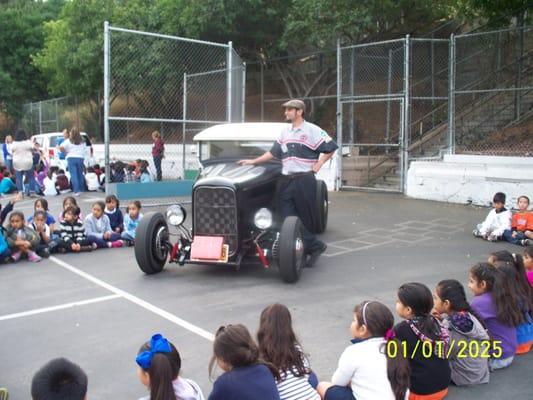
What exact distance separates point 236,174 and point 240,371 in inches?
163

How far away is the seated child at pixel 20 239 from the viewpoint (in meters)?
7.54

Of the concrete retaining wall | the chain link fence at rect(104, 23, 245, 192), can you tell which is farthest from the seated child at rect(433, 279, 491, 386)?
the chain link fence at rect(104, 23, 245, 192)

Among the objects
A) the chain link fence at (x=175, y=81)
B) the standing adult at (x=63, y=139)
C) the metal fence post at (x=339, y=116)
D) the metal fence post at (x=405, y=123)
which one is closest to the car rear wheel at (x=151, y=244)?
the chain link fence at (x=175, y=81)

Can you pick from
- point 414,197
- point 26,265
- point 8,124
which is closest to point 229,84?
Result: point 414,197

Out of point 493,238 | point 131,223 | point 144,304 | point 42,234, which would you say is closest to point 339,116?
point 493,238

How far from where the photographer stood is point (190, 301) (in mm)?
5723

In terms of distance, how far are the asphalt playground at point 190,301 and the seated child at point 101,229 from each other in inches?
9.5

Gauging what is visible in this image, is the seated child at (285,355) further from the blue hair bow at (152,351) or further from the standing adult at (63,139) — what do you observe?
the standing adult at (63,139)

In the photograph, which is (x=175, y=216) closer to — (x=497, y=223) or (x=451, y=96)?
(x=497, y=223)

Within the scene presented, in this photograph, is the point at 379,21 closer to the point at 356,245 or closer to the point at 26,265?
the point at 356,245

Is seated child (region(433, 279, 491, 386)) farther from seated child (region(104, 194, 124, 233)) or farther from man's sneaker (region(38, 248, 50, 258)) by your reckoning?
seated child (region(104, 194, 124, 233))

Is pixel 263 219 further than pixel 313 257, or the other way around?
pixel 313 257

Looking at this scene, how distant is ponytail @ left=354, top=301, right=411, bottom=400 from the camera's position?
3129mm

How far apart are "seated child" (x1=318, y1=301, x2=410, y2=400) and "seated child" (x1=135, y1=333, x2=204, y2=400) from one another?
88 centimetres
